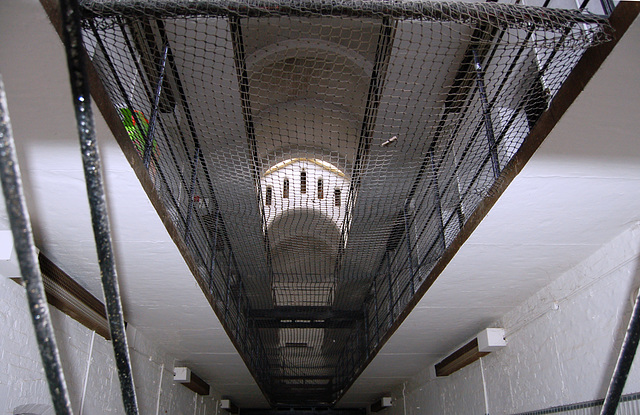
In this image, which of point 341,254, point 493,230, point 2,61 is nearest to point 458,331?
point 341,254

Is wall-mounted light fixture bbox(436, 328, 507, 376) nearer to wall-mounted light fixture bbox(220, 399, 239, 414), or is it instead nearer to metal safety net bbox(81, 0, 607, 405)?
metal safety net bbox(81, 0, 607, 405)

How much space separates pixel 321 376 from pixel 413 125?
18.1ft

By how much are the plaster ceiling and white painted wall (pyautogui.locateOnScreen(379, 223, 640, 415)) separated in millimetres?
78

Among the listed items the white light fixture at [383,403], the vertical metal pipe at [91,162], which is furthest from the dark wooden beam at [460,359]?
the vertical metal pipe at [91,162]

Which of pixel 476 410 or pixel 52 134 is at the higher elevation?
pixel 52 134

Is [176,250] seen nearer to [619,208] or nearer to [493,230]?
[493,230]

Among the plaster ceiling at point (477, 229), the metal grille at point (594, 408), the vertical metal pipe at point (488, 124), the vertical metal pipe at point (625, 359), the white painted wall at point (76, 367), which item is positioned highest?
the vertical metal pipe at point (488, 124)

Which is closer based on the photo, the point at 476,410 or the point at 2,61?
the point at 2,61

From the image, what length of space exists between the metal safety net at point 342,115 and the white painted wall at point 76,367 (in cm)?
66

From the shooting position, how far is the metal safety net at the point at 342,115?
1374 mm

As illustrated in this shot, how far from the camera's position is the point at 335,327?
231 inches

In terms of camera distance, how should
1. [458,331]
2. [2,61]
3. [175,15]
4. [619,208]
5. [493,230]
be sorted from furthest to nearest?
1. [458,331]
2. [493,230]
3. [619,208]
4. [175,15]
5. [2,61]

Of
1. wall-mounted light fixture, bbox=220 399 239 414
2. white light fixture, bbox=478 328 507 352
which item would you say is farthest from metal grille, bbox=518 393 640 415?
wall-mounted light fixture, bbox=220 399 239 414

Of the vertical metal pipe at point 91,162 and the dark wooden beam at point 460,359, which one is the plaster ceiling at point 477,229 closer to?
the dark wooden beam at point 460,359
